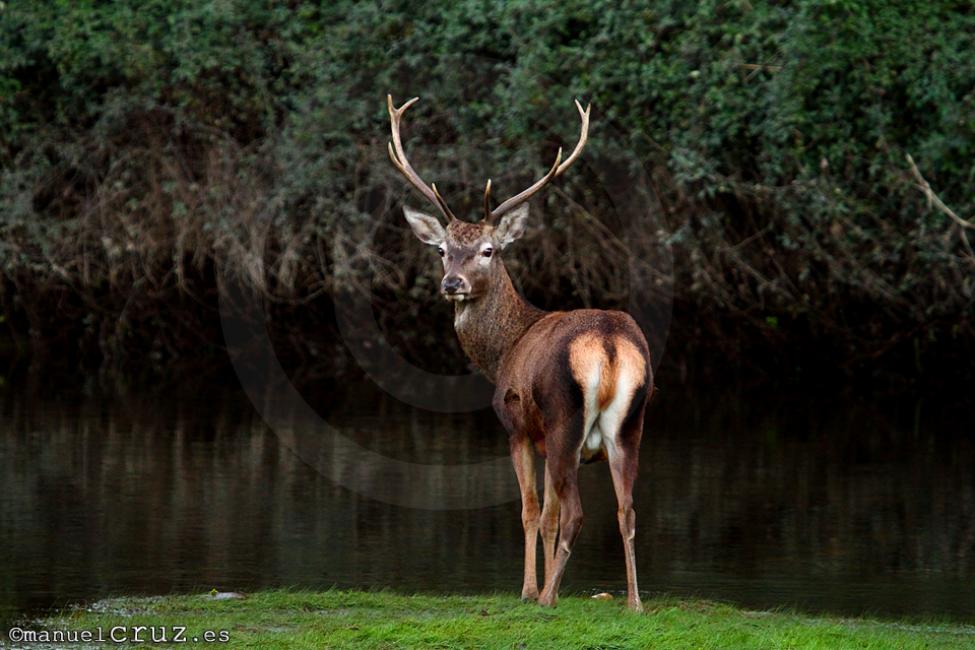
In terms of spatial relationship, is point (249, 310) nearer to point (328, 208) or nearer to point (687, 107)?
point (328, 208)

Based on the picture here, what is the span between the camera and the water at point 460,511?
8.95 m

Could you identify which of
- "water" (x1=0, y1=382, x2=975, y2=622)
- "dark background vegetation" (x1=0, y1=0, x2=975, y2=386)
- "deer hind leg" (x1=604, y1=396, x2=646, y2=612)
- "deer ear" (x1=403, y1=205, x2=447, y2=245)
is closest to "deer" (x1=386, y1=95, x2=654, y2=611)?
"deer hind leg" (x1=604, y1=396, x2=646, y2=612)

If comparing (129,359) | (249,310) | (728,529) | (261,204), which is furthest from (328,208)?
(728,529)

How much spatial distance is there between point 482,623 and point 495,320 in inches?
79.2

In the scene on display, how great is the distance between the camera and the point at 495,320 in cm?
855

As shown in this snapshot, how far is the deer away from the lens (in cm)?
729

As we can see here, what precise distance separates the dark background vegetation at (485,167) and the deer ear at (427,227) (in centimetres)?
682

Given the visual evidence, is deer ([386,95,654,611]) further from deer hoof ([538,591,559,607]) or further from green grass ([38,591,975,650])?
green grass ([38,591,975,650])

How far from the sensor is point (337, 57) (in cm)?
1773

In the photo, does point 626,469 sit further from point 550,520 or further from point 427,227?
point 427,227

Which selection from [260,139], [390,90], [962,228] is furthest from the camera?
[260,139]

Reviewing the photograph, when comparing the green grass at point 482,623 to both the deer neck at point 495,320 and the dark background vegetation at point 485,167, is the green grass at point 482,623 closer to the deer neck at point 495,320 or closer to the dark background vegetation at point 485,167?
the deer neck at point 495,320

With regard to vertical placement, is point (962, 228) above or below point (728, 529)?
above

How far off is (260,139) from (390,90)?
6.80ft
